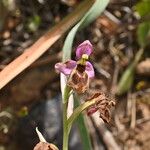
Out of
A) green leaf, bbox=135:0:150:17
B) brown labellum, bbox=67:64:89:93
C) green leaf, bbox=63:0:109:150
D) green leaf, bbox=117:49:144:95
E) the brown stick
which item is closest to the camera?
brown labellum, bbox=67:64:89:93

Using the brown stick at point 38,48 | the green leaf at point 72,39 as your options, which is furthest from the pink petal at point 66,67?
the brown stick at point 38,48

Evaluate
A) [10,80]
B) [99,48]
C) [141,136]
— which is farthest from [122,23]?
[10,80]

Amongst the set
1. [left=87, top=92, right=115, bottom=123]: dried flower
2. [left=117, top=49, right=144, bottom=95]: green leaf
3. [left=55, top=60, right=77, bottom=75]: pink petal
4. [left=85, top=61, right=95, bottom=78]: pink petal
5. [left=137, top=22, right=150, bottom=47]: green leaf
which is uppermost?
[left=55, top=60, right=77, bottom=75]: pink petal

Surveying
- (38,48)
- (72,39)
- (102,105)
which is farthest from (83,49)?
(38,48)

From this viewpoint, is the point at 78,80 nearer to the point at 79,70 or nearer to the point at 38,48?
the point at 79,70

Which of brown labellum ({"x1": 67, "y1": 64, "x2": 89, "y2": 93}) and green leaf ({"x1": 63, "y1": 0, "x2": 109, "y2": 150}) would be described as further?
green leaf ({"x1": 63, "y1": 0, "x2": 109, "y2": 150})

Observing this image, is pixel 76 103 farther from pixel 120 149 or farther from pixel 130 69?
pixel 130 69

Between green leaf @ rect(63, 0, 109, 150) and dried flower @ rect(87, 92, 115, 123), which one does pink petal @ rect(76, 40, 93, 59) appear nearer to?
dried flower @ rect(87, 92, 115, 123)

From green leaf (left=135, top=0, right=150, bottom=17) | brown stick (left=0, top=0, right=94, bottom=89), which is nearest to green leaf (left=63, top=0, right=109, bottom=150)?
brown stick (left=0, top=0, right=94, bottom=89)
